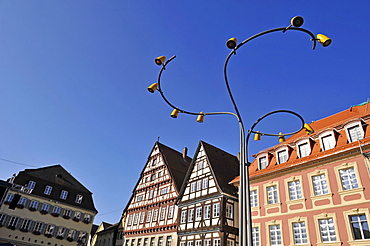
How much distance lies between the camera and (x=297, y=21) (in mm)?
7199

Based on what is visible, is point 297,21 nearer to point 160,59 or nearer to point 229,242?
point 160,59

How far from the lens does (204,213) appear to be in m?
25.8

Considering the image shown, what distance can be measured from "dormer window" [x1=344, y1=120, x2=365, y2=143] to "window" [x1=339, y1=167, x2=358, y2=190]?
1990 mm

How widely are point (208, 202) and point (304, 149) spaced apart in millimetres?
10063

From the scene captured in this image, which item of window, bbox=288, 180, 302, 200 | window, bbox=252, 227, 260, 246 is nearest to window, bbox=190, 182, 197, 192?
window, bbox=252, 227, 260, 246

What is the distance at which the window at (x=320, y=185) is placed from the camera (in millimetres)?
18078

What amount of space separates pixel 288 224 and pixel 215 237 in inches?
270

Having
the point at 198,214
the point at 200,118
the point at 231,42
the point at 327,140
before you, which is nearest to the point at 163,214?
the point at 198,214

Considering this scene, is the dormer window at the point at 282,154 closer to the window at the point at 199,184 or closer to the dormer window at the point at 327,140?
the dormer window at the point at 327,140

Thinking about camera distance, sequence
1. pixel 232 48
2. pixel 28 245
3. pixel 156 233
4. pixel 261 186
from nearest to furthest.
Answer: pixel 232 48, pixel 261 186, pixel 156 233, pixel 28 245

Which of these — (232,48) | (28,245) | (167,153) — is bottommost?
(28,245)

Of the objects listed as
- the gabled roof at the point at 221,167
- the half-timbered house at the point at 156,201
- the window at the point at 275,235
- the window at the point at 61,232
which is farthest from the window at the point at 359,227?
the window at the point at 61,232

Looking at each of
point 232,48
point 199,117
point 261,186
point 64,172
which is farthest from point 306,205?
point 64,172

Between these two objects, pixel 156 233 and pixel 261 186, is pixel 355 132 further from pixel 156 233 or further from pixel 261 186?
pixel 156 233
